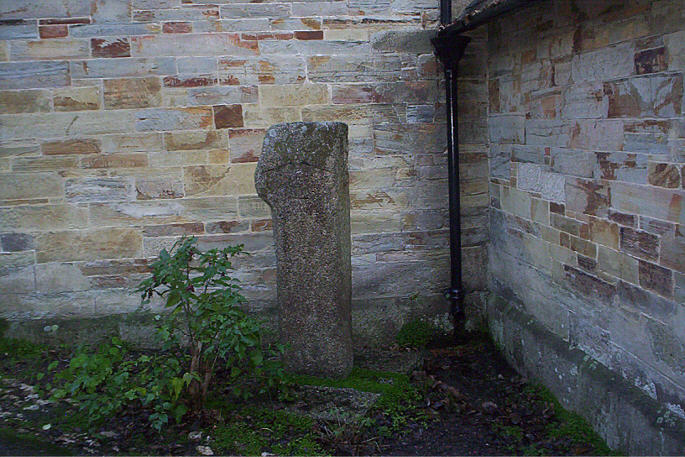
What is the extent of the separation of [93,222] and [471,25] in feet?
10.6

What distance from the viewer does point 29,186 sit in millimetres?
5219

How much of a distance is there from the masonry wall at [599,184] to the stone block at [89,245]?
3.00 metres

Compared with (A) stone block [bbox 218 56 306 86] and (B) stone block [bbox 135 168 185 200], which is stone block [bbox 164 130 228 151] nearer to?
(B) stone block [bbox 135 168 185 200]

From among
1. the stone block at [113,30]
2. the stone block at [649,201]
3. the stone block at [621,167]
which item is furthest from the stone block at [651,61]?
the stone block at [113,30]

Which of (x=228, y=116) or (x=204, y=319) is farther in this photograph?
(x=228, y=116)

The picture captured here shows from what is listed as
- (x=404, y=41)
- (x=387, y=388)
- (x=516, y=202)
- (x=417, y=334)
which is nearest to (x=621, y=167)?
(x=516, y=202)

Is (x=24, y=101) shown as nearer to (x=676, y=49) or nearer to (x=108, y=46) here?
(x=108, y=46)

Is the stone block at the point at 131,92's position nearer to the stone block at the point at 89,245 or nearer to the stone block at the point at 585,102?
the stone block at the point at 89,245

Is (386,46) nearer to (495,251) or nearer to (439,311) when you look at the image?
(495,251)

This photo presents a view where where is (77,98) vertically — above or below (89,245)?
above

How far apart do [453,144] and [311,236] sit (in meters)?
1.71

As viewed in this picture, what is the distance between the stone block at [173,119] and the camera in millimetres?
5230

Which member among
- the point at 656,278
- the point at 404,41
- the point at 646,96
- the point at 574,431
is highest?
the point at 404,41

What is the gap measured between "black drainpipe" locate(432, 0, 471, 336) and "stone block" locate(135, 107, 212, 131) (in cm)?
190
